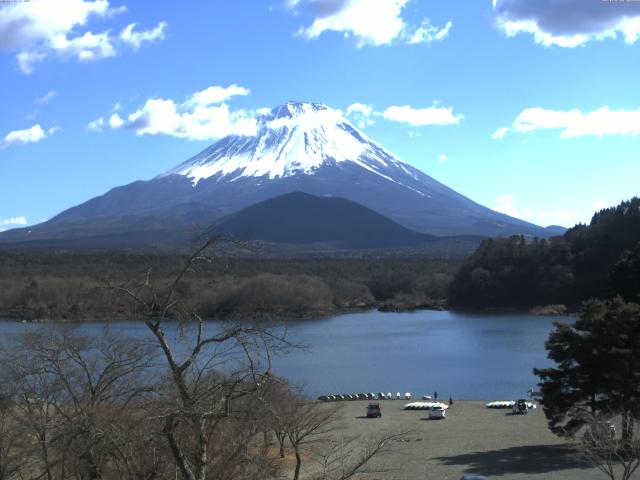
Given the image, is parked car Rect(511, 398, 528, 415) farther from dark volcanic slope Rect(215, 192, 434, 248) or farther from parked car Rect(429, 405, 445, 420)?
dark volcanic slope Rect(215, 192, 434, 248)

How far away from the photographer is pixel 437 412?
1797 cm

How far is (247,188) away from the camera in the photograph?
456 feet

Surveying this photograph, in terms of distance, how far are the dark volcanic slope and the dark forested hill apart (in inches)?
2126

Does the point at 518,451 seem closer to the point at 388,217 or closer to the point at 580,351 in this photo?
the point at 580,351

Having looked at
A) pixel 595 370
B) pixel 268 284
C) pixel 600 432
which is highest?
pixel 268 284

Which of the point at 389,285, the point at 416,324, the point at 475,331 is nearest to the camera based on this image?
the point at 475,331

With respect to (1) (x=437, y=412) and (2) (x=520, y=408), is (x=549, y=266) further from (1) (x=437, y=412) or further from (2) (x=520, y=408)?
(1) (x=437, y=412)

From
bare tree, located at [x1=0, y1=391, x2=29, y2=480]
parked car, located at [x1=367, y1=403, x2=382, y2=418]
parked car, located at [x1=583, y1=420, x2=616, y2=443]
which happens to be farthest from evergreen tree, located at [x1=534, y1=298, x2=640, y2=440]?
bare tree, located at [x1=0, y1=391, x2=29, y2=480]

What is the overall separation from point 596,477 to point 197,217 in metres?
95.4

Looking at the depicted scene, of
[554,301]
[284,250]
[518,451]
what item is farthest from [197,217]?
[518,451]

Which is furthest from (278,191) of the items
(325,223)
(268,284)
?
(268,284)

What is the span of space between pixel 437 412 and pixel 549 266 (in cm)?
3424

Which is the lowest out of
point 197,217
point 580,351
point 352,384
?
point 352,384

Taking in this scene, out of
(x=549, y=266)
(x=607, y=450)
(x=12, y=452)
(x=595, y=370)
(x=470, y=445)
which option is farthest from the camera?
(x=549, y=266)
